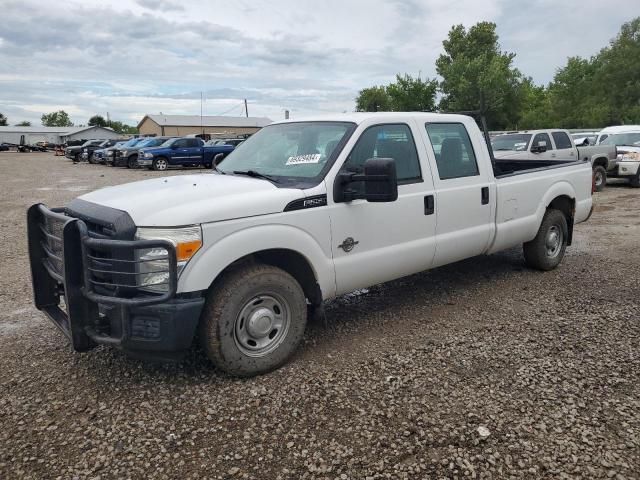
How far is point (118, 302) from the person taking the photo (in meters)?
3.19

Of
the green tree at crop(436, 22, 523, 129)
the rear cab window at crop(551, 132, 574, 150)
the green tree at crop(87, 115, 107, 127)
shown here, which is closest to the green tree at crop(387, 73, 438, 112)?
the green tree at crop(436, 22, 523, 129)

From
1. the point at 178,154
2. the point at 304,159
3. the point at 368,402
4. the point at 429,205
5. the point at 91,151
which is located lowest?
the point at 368,402

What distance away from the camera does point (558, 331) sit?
449 cm

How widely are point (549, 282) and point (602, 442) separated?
10.7ft

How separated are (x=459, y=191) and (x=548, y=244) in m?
2.02

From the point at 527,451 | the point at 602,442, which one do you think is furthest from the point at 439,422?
the point at 602,442

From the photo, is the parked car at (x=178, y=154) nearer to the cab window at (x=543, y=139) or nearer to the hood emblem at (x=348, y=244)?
the cab window at (x=543, y=139)

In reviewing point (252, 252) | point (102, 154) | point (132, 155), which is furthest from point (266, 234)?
point (102, 154)

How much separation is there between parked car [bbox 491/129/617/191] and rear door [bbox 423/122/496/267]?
23.1ft

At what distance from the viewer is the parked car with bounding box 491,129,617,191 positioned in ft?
39.9

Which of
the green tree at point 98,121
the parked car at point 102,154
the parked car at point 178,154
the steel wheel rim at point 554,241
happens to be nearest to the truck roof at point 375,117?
the steel wheel rim at point 554,241

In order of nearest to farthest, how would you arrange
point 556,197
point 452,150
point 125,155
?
point 452,150 → point 556,197 → point 125,155

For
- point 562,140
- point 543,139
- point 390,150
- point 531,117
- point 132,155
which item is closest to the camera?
point 390,150

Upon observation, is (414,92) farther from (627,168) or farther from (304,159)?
(304,159)
